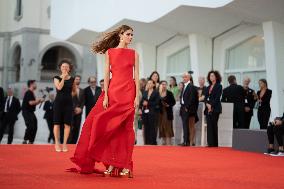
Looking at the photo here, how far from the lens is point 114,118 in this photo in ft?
20.0

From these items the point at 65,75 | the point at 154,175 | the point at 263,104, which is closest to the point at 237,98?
the point at 263,104

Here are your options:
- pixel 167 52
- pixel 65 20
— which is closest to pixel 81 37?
pixel 65 20

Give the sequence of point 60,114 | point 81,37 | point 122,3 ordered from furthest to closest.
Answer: point 81,37
point 122,3
point 60,114

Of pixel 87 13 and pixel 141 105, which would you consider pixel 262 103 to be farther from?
pixel 87 13

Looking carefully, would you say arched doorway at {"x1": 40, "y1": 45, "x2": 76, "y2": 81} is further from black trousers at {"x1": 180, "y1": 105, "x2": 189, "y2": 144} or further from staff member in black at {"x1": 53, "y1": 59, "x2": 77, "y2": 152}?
staff member in black at {"x1": 53, "y1": 59, "x2": 77, "y2": 152}

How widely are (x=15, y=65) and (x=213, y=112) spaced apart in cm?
3162

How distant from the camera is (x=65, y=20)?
89.2 feet

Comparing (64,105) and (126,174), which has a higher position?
(64,105)

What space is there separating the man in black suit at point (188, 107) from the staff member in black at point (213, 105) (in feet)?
1.06

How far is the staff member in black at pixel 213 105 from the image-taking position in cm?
1277

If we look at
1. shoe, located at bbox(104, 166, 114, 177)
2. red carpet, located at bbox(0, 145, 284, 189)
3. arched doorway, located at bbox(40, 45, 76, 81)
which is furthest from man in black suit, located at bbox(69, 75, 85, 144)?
arched doorway, located at bbox(40, 45, 76, 81)

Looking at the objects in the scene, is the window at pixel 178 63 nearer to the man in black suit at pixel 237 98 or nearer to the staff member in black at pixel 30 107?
the man in black suit at pixel 237 98

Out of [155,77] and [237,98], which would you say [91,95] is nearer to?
[155,77]

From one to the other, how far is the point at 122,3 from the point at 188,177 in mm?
15905
